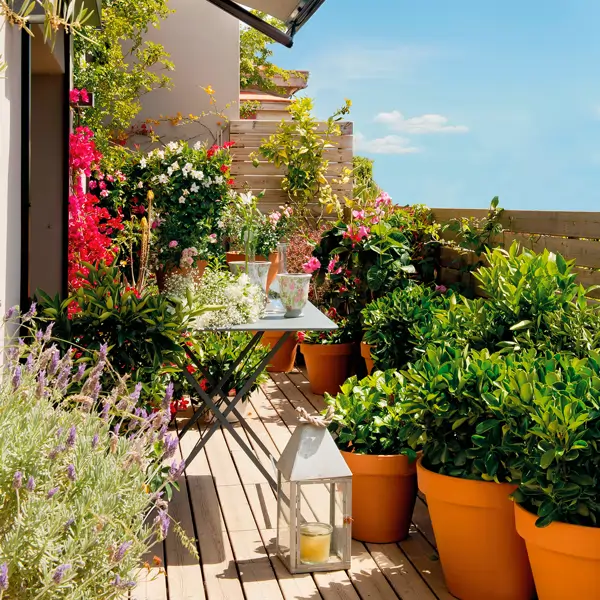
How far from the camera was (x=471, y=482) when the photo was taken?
2805 millimetres

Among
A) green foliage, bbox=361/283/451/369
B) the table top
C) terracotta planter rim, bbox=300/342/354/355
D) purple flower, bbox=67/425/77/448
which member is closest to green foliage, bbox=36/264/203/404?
the table top

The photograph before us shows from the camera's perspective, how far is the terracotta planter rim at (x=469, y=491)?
2785 mm

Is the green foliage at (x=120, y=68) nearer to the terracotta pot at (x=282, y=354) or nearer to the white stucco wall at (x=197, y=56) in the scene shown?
the white stucco wall at (x=197, y=56)

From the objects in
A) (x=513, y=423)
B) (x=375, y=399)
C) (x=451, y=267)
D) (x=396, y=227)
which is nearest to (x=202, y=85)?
(x=396, y=227)

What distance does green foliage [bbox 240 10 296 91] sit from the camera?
1488 cm

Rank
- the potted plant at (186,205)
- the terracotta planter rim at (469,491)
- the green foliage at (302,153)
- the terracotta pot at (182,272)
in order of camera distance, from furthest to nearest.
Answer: the green foliage at (302,153) → the potted plant at (186,205) → the terracotta pot at (182,272) → the terracotta planter rim at (469,491)

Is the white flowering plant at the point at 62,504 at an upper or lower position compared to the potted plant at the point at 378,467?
upper

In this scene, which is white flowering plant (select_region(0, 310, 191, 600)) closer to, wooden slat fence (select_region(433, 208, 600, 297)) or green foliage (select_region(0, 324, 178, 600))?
green foliage (select_region(0, 324, 178, 600))

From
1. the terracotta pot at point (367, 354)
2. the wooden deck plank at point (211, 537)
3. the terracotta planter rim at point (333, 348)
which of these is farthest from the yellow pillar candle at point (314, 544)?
the terracotta planter rim at point (333, 348)

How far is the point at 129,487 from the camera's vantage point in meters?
1.83

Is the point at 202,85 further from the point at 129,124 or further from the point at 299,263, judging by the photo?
the point at 299,263

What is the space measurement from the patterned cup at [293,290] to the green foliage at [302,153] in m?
4.13

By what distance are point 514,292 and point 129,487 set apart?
7.29 feet

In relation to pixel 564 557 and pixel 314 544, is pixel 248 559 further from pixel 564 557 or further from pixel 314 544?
pixel 564 557
